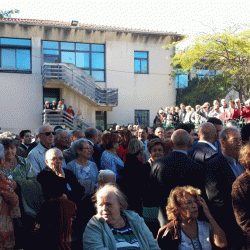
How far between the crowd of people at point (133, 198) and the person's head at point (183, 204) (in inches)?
0.4

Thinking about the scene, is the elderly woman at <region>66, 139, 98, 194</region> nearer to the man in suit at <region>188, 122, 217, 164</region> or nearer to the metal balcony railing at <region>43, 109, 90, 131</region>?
the man in suit at <region>188, 122, 217, 164</region>

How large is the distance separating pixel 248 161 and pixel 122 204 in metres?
1.38

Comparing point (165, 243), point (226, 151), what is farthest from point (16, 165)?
point (226, 151)

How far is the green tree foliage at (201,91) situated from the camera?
2855 centimetres

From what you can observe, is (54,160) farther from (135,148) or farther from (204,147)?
(204,147)

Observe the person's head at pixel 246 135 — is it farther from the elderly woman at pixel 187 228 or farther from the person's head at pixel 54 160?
the person's head at pixel 54 160

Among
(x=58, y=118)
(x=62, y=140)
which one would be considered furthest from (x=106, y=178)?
(x=58, y=118)

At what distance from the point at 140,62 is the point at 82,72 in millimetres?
5172

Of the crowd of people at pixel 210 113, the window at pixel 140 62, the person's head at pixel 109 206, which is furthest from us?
the window at pixel 140 62

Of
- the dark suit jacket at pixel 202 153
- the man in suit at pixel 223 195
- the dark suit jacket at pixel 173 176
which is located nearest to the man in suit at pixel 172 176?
the dark suit jacket at pixel 173 176

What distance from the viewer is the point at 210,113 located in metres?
16.9

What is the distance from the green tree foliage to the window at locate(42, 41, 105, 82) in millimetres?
6537

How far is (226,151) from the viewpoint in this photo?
4.93m

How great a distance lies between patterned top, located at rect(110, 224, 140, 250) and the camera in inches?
146
